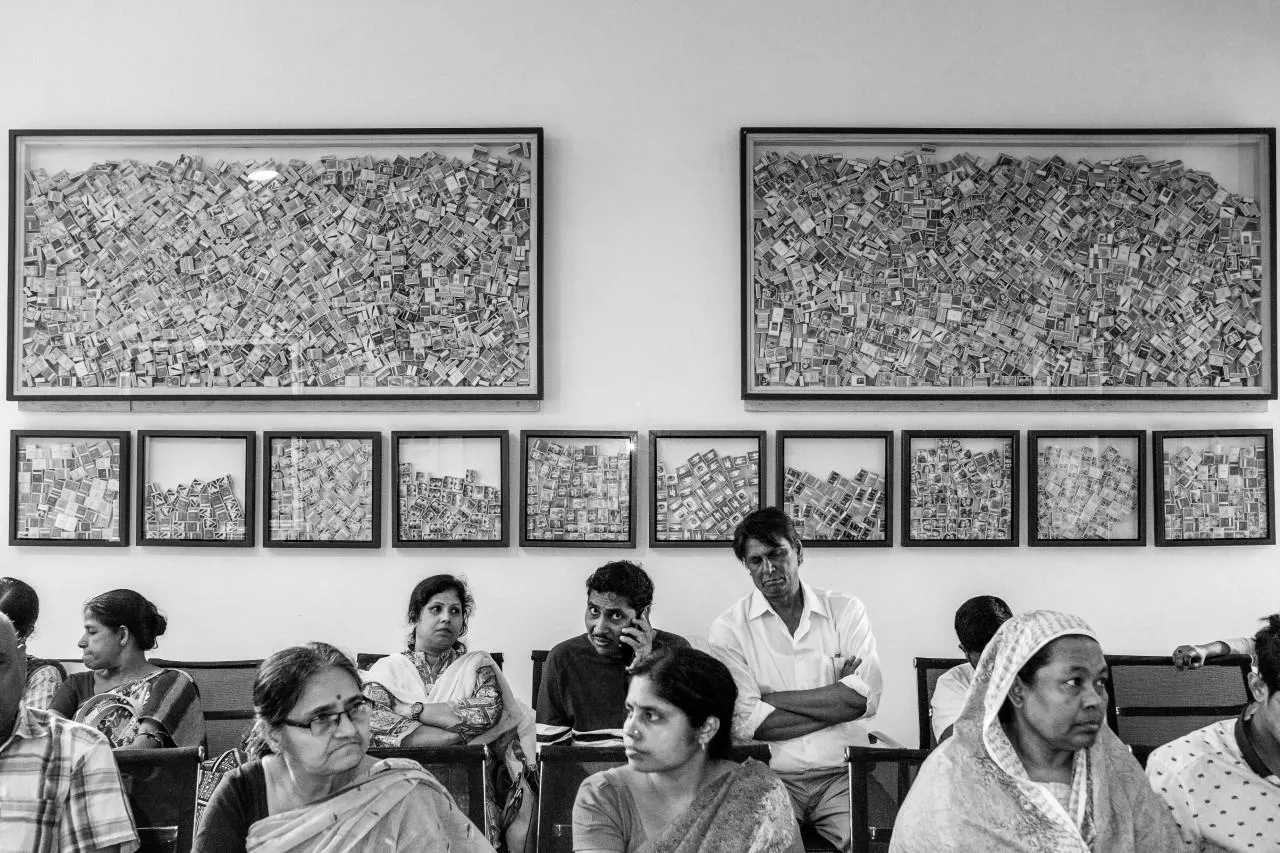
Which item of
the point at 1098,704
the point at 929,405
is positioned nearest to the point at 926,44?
the point at 929,405

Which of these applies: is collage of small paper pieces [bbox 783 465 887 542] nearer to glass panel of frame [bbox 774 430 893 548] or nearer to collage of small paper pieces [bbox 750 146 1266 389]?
glass panel of frame [bbox 774 430 893 548]

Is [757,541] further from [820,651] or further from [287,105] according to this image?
[287,105]

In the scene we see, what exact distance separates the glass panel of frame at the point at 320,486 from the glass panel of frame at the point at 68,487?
0.52 meters

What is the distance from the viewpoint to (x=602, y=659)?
3459 millimetres

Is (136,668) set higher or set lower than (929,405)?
lower

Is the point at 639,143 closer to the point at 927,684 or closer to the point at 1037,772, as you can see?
the point at 927,684

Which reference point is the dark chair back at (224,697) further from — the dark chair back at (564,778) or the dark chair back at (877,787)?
the dark chair back at (877,787)

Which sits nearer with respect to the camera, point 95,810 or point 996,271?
point 95,810

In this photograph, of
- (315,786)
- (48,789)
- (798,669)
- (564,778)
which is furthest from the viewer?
(798,669)

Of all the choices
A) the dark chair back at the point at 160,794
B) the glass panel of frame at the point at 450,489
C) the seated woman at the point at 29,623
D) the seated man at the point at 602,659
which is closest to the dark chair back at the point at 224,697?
the seated woman at the point at 29,623

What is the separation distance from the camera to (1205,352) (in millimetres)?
4094

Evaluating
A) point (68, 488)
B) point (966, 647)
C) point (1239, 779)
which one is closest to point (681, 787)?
point (1239, 779)

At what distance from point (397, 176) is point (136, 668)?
1.84 m

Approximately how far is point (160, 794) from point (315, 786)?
39 centimetres
